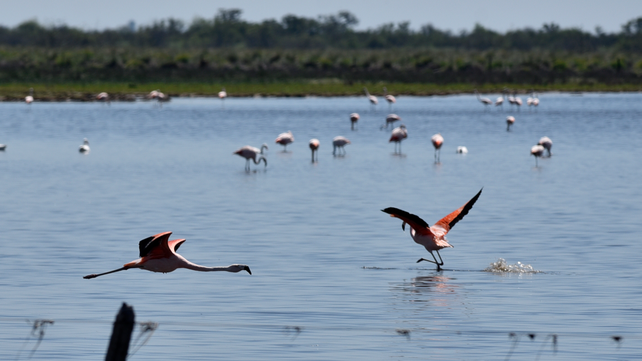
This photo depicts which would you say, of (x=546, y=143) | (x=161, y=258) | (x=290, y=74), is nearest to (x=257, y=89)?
(x=290, y=74)

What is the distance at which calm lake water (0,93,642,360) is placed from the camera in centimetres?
934

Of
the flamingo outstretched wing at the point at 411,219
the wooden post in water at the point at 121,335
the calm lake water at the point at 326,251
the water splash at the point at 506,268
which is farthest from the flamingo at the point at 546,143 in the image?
the wooden post in water at the point at 121,335

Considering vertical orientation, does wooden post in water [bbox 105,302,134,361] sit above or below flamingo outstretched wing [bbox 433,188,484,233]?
above

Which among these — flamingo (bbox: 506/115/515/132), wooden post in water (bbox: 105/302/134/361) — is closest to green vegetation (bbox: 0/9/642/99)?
flamingo (bbox: 506/115/515/132)

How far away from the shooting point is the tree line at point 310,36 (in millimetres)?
150625

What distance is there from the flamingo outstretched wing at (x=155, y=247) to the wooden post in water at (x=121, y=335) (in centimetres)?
343

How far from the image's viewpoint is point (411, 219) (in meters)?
11.7

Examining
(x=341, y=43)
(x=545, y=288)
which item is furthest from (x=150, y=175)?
(x=341, y=43)

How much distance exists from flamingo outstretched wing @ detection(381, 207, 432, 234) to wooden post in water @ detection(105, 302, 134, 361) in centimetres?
544

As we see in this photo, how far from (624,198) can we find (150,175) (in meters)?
10.3

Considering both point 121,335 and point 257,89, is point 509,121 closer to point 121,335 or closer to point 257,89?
point 257,89

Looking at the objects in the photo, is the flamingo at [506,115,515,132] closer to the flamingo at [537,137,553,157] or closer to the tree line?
the flamingo at [537,137,553,157]

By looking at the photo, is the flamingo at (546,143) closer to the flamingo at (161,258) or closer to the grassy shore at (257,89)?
the flamingo at (161,258)

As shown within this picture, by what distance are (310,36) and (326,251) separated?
150m
